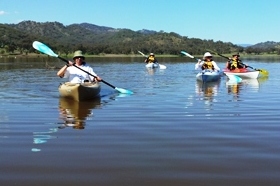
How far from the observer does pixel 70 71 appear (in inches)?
538

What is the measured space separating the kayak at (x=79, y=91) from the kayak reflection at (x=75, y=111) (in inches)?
7.1

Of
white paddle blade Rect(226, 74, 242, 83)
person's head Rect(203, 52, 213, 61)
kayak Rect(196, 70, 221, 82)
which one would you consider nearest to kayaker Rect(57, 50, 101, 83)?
kayak Rect(196, 70, 221, 82)

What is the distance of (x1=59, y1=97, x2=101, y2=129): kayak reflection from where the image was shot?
8685mm

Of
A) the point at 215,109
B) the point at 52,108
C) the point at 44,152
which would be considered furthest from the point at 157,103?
the point at 44,152

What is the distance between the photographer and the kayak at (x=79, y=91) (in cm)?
1252

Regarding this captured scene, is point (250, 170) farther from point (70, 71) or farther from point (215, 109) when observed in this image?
point (70, 71)

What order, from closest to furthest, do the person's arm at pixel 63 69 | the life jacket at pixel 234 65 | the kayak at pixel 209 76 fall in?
the person's arm at pixel 63 69 → the kayak at pixel 209 76 → the life jacket at pixel 234 65

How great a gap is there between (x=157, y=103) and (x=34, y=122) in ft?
14.9

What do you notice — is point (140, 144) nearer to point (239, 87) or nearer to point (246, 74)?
point (239, 87)

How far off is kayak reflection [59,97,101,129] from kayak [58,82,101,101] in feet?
0.59

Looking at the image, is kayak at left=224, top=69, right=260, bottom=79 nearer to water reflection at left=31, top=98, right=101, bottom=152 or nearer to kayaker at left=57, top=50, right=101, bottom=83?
kayaker at left=57, top=50, right=101, bottom=83

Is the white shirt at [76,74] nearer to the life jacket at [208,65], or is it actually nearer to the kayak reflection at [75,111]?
the kayak reflection at [75,111]

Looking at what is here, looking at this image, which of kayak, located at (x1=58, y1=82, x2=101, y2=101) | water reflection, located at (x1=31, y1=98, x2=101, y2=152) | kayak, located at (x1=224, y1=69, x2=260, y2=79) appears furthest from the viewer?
kayak, located at (x1=224, y1=69, x2=260, y2=79)

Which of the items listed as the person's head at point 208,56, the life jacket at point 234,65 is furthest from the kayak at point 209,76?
the life jacket at point 234,65
